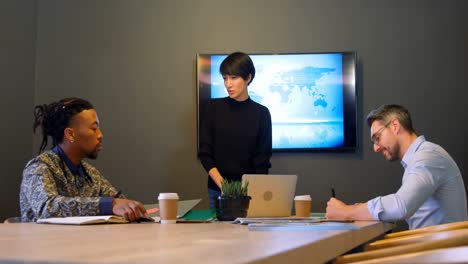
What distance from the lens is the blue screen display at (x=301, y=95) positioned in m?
4.01

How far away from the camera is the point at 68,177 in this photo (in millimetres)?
2373

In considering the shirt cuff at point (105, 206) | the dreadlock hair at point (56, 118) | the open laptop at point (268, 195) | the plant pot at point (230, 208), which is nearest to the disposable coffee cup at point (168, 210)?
the plant pot at point (230, 208)

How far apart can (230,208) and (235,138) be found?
165cm

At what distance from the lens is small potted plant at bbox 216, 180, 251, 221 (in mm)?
1920

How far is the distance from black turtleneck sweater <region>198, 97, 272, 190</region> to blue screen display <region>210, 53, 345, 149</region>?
409mm

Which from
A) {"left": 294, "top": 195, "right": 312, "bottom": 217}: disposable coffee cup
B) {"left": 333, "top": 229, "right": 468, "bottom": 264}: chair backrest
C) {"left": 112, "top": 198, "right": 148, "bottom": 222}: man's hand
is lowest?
{"left": 294, "top": 195, "right": 312, "bottom": 217}: disposable coffee cup

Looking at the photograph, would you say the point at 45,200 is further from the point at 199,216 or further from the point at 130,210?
the point at 199,216

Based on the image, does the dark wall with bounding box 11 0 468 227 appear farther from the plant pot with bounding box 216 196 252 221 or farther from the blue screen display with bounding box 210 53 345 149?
the plant pot with bounding box 216 196 252 221

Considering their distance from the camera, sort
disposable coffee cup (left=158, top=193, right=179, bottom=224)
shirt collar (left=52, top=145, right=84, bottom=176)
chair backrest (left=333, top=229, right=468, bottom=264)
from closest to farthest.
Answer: chair backrest (left=333, top=229, right=468, bottom=264) < disposable coffee cup (left=158, top=193, right=179, bottom=224) < shirt collar (left=52, top=145, right=84, bottom=176)

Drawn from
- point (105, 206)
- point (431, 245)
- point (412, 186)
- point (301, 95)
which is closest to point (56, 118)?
point (105, 206)

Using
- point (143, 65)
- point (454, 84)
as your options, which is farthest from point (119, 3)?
point (454, 84)

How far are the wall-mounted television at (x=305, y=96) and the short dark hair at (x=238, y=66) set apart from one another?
0.54 meters

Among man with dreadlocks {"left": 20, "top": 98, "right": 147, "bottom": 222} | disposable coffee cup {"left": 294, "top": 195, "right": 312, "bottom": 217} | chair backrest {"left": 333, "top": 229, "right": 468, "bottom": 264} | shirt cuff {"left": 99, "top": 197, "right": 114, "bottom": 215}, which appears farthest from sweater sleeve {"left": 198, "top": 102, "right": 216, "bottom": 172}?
chair backrest {"left": 333, "top": 229, "right": 468, "bottom": 264}

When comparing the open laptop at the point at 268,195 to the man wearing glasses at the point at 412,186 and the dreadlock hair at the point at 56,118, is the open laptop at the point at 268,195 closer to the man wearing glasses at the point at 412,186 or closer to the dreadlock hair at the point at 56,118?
the man wearing glasses at the point at 412,186
